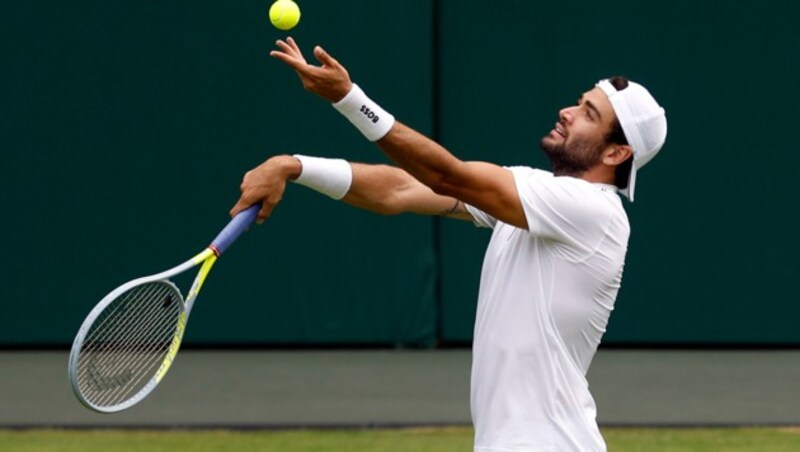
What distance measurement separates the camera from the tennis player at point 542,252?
14.1 feet

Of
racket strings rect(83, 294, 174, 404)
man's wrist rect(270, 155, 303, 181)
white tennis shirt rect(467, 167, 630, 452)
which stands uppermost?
man's wrist rect(270, 155, 303, 181)

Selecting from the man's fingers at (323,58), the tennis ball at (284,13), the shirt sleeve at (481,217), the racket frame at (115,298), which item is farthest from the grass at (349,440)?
the man's fingers at (323,58)

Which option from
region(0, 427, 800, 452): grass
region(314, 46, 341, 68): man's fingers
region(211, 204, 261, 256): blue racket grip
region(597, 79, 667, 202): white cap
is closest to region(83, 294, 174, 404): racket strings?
region(211, 204, 261, 256): blue racket grip

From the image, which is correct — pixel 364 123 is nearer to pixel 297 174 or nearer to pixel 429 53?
pixel 297 174

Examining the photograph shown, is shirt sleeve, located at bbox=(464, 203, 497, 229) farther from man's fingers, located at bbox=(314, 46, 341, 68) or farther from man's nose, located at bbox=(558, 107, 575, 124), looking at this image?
man's fingers, located at bbox=(314, 46, 341, 68)

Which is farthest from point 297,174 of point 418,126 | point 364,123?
point 418,126

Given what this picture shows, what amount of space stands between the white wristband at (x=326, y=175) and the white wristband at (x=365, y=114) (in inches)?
17.0

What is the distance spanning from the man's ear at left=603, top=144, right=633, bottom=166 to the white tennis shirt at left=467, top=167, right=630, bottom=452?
0.34 ft

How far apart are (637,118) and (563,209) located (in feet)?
1.18

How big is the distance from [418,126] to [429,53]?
453 mm

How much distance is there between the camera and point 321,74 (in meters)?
4.18

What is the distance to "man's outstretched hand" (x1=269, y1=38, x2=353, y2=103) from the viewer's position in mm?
4137

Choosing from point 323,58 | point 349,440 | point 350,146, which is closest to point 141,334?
point 323,58

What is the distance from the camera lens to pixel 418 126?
1038 cm
